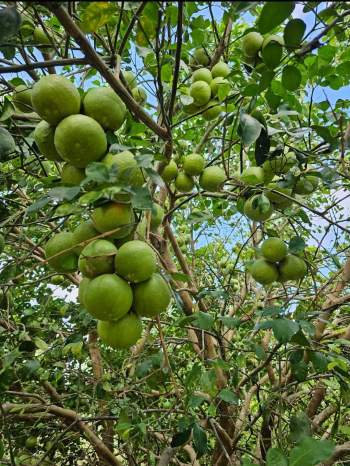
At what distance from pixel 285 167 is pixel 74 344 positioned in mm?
1488

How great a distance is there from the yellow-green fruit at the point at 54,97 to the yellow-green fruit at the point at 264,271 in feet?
4.12

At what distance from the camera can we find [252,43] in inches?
88.7

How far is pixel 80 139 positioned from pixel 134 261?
39 cm

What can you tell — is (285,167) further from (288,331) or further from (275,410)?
(275,410)

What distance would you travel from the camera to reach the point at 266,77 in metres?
1.47

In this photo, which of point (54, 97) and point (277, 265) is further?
point (277, 265)

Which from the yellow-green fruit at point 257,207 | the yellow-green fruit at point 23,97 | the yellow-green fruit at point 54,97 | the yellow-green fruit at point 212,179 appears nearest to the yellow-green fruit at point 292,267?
the yellow-green fruit at point 257,207

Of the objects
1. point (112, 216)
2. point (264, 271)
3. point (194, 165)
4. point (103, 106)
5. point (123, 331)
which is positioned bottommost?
point (123, 331)

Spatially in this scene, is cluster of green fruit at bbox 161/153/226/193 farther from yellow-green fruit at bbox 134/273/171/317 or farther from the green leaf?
the green leaf

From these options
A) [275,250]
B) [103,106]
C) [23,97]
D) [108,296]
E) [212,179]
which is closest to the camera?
[108,296]

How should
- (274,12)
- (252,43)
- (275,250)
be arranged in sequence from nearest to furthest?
(274,12)
(275,250)
(252,43)

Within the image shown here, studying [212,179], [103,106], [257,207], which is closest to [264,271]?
[257,207]

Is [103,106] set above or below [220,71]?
below

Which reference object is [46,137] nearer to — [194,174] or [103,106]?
[103,106]
